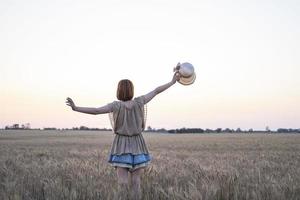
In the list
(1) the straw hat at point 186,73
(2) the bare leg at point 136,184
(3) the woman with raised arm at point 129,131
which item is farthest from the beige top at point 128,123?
(1) the straw hat at point 186,73

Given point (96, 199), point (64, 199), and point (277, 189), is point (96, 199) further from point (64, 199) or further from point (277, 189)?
point (277, 189)

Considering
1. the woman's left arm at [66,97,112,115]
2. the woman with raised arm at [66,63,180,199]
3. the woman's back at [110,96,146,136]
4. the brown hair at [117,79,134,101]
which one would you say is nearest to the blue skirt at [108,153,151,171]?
the woman with raised arm at [66,63,180,199]

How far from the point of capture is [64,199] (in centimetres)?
466

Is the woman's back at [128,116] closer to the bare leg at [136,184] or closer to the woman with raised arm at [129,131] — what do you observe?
the woman with raised arm at [129,131]

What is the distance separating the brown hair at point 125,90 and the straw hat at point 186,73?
0.64m

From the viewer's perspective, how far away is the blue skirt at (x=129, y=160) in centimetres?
589

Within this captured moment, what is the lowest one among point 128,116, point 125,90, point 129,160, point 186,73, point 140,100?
point 129,160

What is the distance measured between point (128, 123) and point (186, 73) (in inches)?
39.1

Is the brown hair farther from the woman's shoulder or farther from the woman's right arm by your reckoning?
the woman's right arm

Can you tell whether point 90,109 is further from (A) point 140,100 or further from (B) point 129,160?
(B) point 129,160

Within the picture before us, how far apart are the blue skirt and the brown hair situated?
0.73 meters

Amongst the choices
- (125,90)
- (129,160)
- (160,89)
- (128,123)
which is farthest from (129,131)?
(160,89)

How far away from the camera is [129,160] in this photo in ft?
19.3

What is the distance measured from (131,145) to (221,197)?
1.62m
